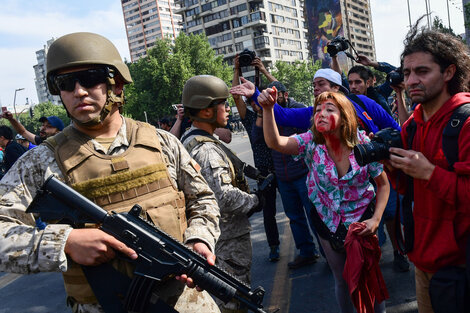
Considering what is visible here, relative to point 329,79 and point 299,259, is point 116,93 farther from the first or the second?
point 299,259

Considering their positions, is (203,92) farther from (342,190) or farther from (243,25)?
(243,25)

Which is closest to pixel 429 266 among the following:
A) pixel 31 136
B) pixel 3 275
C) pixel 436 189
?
pixel 436 189

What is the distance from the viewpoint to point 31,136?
7.11 metres

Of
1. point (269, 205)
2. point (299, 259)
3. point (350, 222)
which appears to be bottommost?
point (299, 259)

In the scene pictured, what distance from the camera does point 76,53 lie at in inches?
66.7

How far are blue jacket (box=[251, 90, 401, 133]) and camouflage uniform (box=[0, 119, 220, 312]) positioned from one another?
145cm

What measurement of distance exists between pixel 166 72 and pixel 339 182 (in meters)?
47.7

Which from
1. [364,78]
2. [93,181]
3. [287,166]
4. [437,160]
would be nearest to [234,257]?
[93,181]

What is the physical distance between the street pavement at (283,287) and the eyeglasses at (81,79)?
257 cm

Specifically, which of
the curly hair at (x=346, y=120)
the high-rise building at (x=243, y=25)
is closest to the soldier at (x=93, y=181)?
the curly hair at (x=346, y=120)

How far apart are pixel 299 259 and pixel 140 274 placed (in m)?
3.00

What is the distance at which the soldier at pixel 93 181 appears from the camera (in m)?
1.48

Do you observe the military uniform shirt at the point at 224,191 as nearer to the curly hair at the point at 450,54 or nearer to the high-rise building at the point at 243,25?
the curly hair at the point at 450,54

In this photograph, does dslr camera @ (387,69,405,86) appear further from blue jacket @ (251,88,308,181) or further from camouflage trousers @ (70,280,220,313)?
camouflage trousers @ (70,280,220,313)
